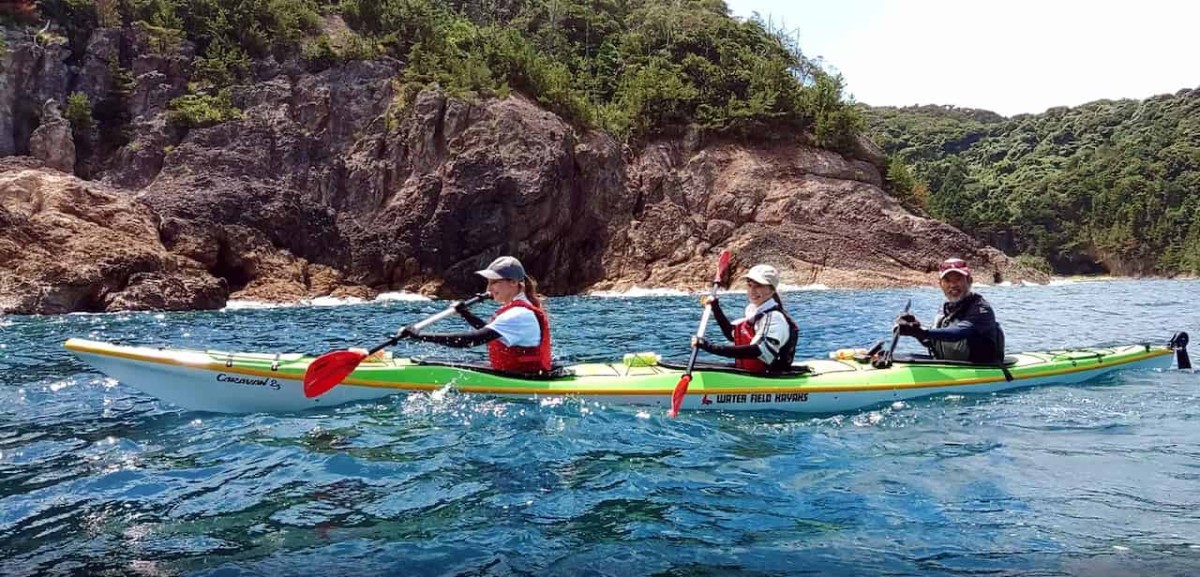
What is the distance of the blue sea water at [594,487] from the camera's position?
3.53 meters

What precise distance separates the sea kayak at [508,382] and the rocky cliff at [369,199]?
15.8 meters

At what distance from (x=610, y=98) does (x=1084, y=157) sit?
61.2 m

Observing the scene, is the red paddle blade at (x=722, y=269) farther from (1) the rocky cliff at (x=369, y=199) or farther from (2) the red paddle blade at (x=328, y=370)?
(1) the rocky cliff at (x=369, y=199)

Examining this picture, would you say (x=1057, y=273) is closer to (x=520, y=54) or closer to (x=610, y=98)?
(x=610, y=98)

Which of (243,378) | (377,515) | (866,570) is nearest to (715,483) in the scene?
(866,570)

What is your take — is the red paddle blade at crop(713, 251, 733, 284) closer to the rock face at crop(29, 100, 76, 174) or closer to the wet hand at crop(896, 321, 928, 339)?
the wet hand at crop(896, 321, 928, 339)

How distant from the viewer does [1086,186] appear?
66812mm

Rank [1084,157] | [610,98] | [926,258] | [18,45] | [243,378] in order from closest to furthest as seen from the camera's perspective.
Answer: [243,378] < [18,45] < [926,258] < [610,98] < [1084,157]

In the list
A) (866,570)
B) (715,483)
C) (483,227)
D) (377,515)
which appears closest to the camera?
(866,570)

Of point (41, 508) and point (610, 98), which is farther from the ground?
point (610, 98)

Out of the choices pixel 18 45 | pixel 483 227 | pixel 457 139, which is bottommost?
pixel 483 227

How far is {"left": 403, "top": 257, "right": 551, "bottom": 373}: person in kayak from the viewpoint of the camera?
265 inches

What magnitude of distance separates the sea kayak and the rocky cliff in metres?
15.8

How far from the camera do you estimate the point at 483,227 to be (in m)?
30.5
